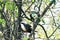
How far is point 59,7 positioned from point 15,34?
7.10 ft

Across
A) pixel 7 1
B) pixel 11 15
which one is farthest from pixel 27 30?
pixel 7 1

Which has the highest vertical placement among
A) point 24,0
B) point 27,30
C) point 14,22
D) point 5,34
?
point 24,0

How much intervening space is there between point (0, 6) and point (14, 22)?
238 mm

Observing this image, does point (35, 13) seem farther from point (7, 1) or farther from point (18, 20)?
point (7, 1)

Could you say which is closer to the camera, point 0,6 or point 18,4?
point 18,4

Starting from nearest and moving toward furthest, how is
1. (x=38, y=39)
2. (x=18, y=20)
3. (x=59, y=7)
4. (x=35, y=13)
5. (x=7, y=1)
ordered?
1. (x=7, y=1)
2. (x=18, y=20)
3. (x=35, y=13)
4. (x=59, y=7)
5. (x=38, y=39)

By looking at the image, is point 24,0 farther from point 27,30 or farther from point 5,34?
point 27,30

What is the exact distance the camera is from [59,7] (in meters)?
3.89

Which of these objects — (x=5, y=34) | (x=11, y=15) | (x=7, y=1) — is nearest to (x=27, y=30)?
(x=5, y=34)

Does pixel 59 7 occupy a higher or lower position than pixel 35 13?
lower

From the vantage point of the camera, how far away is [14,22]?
1.86 meters

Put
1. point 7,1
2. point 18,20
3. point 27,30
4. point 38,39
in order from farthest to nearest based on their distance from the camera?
1. point 38,39
2. point 27,30
3. point 18,20
4. point 7,1

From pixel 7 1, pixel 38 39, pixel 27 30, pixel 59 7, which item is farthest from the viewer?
pixel 38 39

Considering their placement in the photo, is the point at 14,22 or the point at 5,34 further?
the point at 5,34
